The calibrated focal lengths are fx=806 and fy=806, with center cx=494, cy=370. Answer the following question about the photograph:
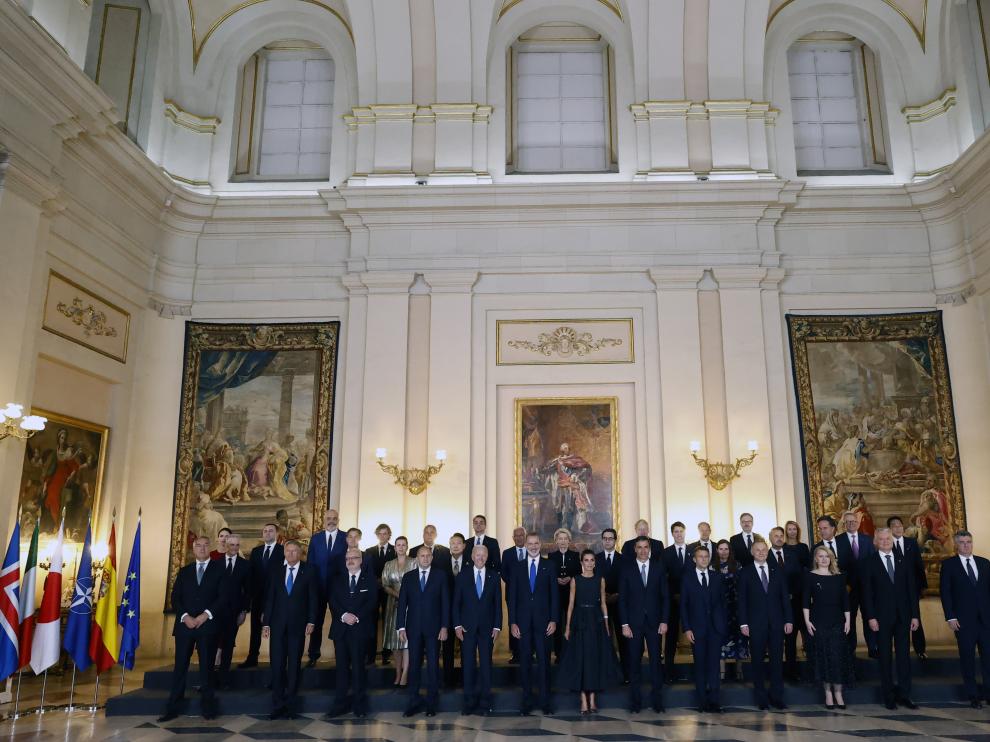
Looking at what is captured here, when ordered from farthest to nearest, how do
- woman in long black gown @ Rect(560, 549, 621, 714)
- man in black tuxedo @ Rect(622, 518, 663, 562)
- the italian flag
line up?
1. man in black tuxedo @ Rect(622, 518, 663, 562)
2. the italian flag
3. woman in long black gown @ Rect(560, 549, 621, 714)

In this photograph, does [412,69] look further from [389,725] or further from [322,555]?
[389,725]

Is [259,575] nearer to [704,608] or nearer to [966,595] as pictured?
[704,608]

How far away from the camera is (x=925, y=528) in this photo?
35.3 ft

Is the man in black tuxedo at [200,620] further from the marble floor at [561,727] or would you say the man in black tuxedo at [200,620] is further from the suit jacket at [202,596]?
the marble floor at [561,727]

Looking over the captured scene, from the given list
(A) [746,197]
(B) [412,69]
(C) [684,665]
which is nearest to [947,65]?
(A) [746,197]

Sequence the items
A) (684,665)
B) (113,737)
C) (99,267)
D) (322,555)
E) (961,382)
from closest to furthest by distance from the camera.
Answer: (113,737), (684,665), (322,555), (99,267), (961,382)

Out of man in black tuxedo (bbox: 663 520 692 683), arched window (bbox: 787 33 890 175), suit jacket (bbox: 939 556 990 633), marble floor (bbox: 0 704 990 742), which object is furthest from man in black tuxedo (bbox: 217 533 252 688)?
arched window (bbox: 787 33 890 175)

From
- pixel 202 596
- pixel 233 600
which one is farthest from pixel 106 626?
pixel 202 596

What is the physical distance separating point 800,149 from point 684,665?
8423 mm

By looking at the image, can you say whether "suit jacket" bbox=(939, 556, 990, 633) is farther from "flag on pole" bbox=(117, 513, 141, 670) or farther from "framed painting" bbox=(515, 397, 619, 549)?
"flag on pole" bbox=(117, 513, 141, 670)

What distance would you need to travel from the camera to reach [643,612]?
7293 mm

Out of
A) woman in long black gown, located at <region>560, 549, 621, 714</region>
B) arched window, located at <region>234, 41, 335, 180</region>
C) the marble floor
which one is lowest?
the marble floor

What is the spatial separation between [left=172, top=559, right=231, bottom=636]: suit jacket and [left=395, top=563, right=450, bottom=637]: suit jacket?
5.50ft

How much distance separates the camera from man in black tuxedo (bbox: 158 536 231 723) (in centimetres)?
716
